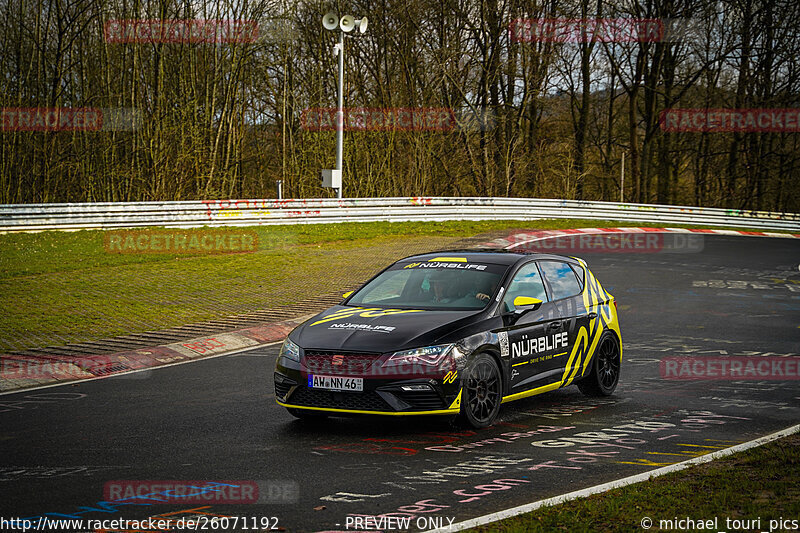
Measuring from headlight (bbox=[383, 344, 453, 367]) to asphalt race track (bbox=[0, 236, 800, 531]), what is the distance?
0.65 metres

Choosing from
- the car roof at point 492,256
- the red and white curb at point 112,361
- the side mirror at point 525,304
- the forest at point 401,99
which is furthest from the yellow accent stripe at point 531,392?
the forest at point 401,99

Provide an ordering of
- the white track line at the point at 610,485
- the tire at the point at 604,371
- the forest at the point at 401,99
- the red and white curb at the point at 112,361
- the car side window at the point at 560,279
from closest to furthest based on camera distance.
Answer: the white track line at the point at 610,485
the car side window at the point at 560,279
the tire at the point at 604,371
the red and white curb at the point at 112,361
the forest at the point at 401,99

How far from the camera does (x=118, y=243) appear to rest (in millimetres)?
24266

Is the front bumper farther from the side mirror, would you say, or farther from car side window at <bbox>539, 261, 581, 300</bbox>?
car side window at <bbox>539, 261, 581, 300</bbox>

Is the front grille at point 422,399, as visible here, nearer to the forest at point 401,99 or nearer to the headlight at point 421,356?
the headlight at point 421,356

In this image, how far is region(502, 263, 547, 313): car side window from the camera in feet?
28.6

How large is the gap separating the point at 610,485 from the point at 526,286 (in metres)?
3.37

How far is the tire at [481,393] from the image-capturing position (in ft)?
25.4

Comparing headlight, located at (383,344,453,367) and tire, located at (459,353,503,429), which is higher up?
headlight, located at (383,344,453,367)

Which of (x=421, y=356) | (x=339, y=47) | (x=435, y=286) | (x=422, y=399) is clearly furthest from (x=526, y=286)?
(x=339, y=47)

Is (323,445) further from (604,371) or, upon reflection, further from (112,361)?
(112,361)

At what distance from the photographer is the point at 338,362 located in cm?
764

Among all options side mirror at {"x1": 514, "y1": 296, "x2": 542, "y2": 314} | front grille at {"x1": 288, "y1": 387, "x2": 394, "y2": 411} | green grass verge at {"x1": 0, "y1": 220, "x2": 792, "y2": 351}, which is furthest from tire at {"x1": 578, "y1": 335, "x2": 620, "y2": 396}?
green grass verge at {"x1": 0, "y1": 220, "x2": 792, "y2": 351}

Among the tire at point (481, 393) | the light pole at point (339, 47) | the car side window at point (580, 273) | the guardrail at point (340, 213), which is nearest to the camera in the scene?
the tire at point (481, 393)
